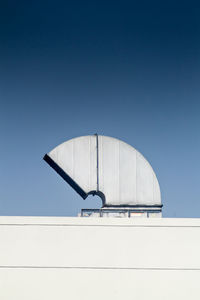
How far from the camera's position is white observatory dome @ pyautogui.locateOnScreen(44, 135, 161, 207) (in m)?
6.79
